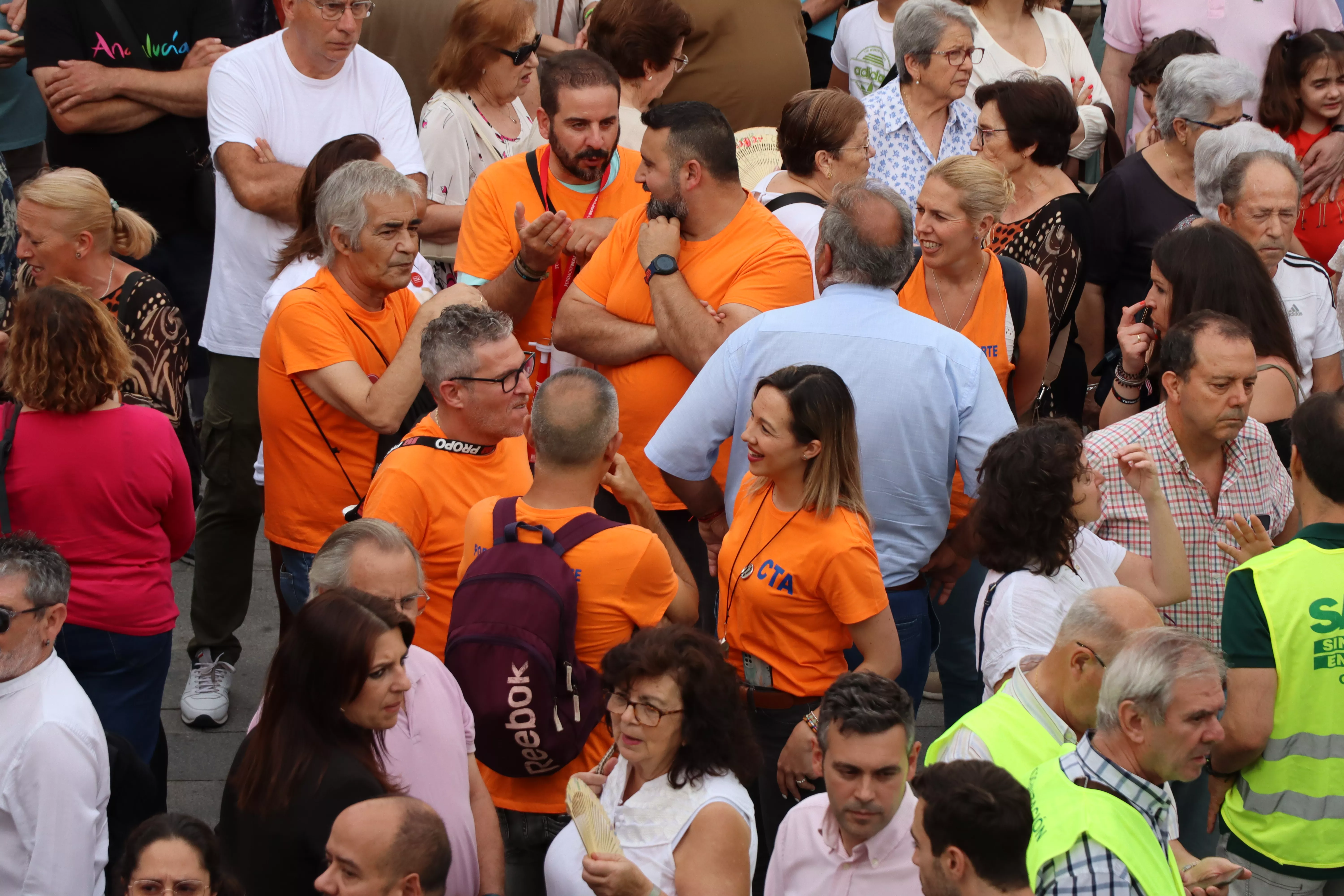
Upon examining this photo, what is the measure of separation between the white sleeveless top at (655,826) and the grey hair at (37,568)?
1.37 m

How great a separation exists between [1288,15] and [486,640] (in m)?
5.65

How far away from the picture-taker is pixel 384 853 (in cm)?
256

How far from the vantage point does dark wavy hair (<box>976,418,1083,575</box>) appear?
3.45m

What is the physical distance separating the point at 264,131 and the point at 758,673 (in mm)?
2990

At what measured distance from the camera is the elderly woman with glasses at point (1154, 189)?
18.5 feet

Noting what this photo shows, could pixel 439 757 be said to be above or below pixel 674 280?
below

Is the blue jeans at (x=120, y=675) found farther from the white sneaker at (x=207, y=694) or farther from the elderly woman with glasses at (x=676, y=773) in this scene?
the elderly woman with glasses at (x=676, y=773)

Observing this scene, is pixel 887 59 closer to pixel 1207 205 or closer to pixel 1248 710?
pixel 1207 205

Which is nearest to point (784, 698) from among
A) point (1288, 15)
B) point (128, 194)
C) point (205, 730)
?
point (205, 730)

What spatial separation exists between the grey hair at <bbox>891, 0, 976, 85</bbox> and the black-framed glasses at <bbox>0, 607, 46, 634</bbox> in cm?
414

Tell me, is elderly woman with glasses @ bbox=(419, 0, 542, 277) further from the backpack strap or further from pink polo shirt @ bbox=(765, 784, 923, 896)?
pink polo shirt @ bbox=(765, 784, 923, 896)

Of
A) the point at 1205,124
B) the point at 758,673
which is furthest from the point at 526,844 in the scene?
the point at 1205,124

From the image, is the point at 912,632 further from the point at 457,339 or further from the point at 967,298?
the point at 457,339

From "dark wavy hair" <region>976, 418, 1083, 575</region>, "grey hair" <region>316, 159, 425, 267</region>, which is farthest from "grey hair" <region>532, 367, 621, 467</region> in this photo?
"grey hair" <region>316, 159, 425, 267</region>
